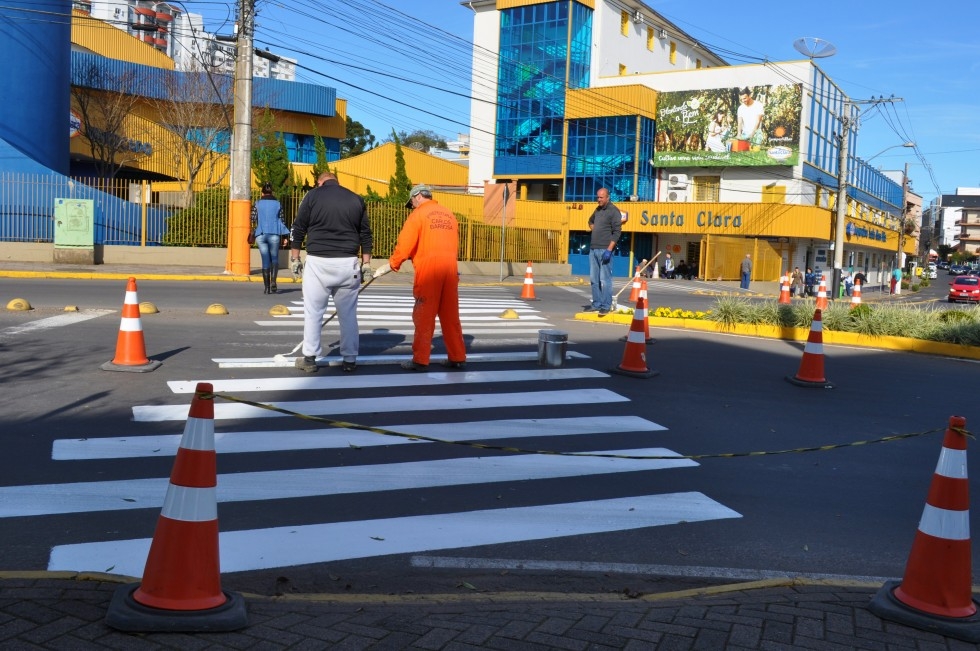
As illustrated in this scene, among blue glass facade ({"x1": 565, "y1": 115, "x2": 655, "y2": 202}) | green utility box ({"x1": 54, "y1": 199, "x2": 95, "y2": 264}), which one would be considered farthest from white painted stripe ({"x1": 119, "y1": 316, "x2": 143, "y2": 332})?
blue glass facade ({"x1": 565, "y1": 115, "x2": 655, "y2": 202})

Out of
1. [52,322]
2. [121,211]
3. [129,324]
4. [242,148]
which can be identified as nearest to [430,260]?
[129,324]

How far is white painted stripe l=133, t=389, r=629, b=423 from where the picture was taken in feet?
23.4

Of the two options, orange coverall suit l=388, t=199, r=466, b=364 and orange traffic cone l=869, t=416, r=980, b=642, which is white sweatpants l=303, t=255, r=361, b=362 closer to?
orange coverall suit l=388, t=199, r=466, b=364

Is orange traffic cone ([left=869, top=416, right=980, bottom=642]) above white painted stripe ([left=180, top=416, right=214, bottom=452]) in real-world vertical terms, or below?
below

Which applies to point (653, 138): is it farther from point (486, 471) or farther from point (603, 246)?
point (486, 471)

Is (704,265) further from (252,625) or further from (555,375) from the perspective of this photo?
(252,625)

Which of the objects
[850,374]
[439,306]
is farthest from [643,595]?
[850,374]

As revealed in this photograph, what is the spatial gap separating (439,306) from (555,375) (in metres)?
1.48

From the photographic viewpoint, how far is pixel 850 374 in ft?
36.2

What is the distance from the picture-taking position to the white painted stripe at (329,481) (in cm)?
493

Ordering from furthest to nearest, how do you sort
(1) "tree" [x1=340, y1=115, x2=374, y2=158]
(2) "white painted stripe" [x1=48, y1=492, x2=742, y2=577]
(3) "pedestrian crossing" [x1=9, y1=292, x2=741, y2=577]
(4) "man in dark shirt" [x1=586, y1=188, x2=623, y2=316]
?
1. (1) "tree" [x1=340, y1=115, x2=374, y2=158]
2. (4) "man in dark shirt" [x1=586, y1=188, x2=623, y2=316]
3. (3) "pedestrian crossing" [x1=9, y1=292, x2=741, y2=577]
4. (2) "white painted stripe" [x1=48, y1=492, x2=742, y2=577]

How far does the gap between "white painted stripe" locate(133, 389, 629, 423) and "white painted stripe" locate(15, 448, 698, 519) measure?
4.79 ft

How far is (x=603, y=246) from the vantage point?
14992mm

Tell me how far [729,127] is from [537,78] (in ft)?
43.1
